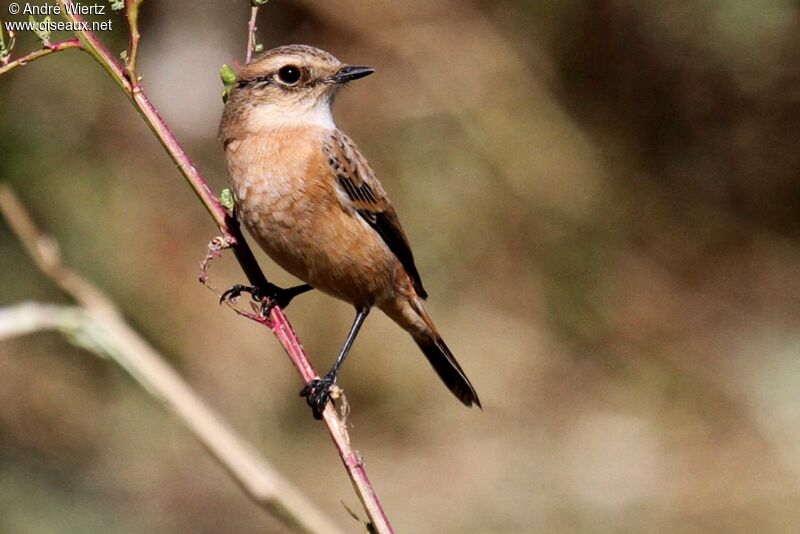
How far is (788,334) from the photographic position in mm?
9211

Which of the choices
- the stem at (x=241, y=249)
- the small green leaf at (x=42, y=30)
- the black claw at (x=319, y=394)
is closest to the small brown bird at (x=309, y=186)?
the black claw at (x=319, y=394)

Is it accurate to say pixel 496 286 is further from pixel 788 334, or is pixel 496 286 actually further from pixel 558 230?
pixel 788 334

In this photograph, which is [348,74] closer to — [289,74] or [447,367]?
[289,74]

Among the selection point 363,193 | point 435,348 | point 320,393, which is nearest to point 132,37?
point 320,393

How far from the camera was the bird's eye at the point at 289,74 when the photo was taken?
4656 millimetres

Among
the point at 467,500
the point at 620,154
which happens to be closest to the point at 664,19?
Result: the point at 620,154

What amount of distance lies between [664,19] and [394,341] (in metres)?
3.57

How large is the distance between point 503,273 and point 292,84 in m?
5.25

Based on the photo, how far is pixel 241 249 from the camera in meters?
3.61

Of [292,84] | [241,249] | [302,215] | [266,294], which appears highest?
[292,84]

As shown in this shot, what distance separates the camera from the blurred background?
8234 millimetres

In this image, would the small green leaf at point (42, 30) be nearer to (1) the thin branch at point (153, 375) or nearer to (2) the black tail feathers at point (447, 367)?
(1) the thin branch at point (153, 375)

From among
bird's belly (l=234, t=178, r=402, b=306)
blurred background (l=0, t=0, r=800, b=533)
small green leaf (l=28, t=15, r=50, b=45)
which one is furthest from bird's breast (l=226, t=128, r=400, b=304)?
blurred background (l=0, t=0, r=800, b=533)

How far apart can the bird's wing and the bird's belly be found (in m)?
0.05
